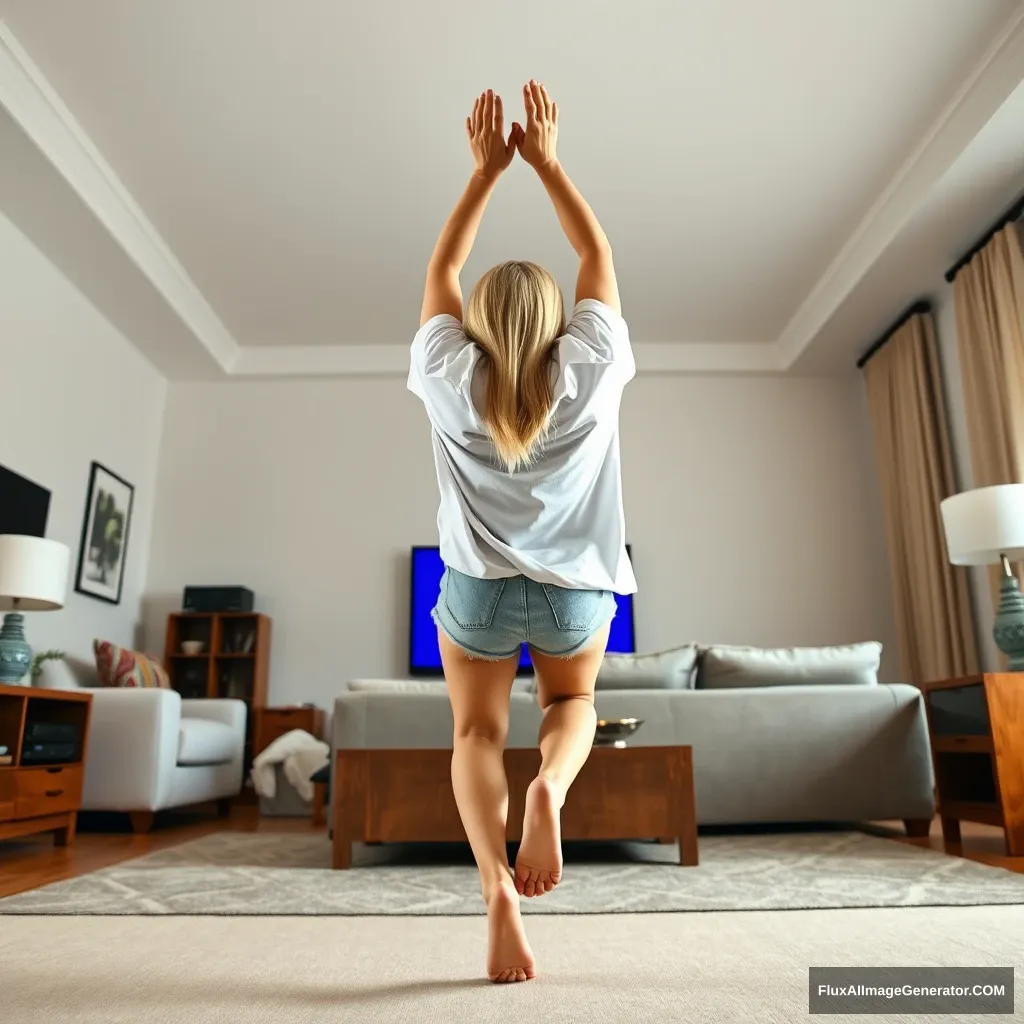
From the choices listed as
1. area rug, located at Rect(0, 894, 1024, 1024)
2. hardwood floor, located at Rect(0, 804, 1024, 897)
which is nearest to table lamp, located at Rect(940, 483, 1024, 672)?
hardwood floor, located at Rect(0, 804, 1024, 897)

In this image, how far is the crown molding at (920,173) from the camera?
3627mm

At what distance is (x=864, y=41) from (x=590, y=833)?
3.36 metres

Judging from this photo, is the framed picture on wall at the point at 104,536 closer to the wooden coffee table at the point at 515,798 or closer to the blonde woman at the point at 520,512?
the wooden coffee table at the point at 515,798

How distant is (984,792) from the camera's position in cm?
311

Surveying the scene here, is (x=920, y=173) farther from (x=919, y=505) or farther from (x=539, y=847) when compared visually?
(x=539, y=847)

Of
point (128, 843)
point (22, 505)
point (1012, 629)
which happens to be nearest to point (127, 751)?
point (128, 843)

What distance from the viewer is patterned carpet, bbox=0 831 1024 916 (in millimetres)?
1878

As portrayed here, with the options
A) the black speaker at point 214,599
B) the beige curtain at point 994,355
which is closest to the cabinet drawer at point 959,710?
the beige curtain at point 994,355

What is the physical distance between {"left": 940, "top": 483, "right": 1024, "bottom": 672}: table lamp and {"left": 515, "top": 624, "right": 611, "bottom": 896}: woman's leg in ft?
7.56

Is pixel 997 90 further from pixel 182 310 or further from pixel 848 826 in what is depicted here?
pixel 182 310

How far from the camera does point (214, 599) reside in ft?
19.0

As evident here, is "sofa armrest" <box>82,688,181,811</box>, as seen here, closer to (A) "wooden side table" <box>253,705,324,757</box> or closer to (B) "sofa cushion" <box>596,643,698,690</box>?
(A) "wooden side table" <box>253,705,324,757</box>

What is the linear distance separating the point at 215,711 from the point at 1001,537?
147 inches

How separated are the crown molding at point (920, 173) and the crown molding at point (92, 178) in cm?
400
